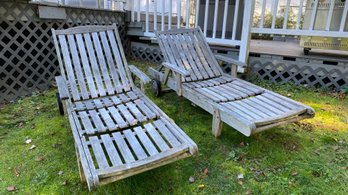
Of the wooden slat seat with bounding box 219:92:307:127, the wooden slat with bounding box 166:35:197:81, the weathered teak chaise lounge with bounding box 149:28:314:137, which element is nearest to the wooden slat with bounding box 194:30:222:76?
the weathered teak chaise lounge with bounding box 149:28:314:137

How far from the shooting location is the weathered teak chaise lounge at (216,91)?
246cm

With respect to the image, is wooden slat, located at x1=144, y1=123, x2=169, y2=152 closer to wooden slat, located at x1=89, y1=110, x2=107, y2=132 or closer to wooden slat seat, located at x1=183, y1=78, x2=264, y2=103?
wooden slat, located at x1=89, y1=110, x2=107, y2=132

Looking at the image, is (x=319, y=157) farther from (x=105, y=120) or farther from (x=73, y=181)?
(x=73, y=181)

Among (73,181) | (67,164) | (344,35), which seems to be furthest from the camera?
(344,35)

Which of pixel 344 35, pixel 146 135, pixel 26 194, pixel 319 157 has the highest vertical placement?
pixel 344 35

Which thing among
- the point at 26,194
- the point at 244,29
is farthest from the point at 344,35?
the point at 26,194

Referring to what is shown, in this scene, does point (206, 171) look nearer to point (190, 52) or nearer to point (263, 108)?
point (263, 108)

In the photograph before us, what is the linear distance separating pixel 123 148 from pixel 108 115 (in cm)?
64

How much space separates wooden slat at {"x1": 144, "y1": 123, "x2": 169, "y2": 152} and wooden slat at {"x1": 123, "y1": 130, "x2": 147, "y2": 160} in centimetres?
14

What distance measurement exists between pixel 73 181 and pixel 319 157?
2.40 metres

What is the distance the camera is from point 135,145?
80.7 inches

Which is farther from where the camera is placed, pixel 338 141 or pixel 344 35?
pixel 344 35

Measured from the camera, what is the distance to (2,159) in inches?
96.0

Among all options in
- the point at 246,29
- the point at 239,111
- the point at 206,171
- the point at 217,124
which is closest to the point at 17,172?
the point at 206,171
